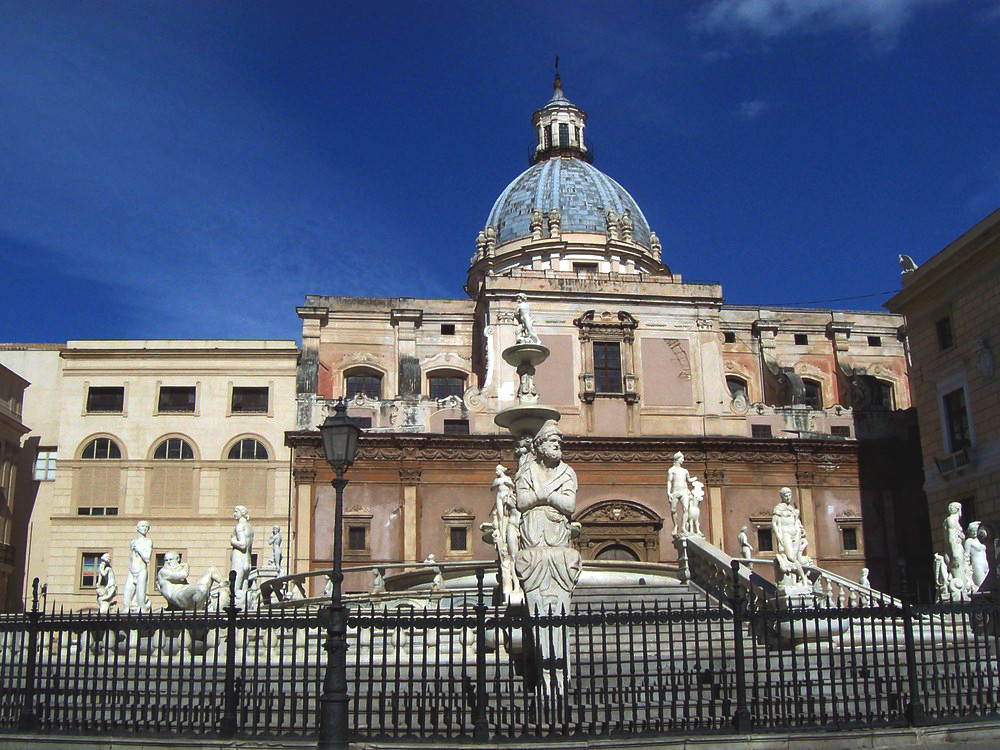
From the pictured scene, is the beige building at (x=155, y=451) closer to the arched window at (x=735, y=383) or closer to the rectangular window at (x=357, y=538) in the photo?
the rectangular window at (x=357, y=538)

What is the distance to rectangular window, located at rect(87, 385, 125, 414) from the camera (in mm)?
38156

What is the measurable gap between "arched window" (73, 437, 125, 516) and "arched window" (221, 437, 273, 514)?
3671 millimetres

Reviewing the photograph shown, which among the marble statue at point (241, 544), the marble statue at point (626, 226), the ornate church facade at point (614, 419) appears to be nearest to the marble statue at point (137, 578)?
the marble statue at point (241, 544)

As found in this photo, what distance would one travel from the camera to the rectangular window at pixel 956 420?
102ft

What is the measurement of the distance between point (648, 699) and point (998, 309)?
22.7 metres

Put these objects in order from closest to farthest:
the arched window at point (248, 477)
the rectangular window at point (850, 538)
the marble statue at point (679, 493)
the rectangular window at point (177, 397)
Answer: the marble statue at point (679, 493) → the arched window at point (248, 477) → the rectangular window at point (850, 538) → the rectangular window at point (177, 397)

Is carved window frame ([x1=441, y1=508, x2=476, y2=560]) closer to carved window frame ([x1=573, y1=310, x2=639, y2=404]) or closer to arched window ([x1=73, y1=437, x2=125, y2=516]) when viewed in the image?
carved window frame ([x1=573, y1=310, x2=639, y2=404])

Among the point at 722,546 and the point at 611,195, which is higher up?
the point at 611,195

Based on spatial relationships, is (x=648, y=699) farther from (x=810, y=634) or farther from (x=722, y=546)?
(x=722, y=546)

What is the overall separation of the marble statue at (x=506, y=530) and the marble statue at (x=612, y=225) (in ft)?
91.8

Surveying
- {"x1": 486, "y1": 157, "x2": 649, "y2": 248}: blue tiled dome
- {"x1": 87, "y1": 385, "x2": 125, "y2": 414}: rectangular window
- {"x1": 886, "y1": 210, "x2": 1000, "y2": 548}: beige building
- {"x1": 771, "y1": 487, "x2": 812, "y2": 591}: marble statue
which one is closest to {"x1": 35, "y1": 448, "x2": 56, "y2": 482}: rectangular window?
{"x1": 87, "y1": 385, "x2": 125, "y2": 414}: rectangular window

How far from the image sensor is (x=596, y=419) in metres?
37.8

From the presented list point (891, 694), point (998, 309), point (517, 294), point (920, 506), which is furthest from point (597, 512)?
point (891, 694)

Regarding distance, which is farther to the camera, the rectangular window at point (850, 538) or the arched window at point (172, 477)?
the rectangular window at point (850, 538)
